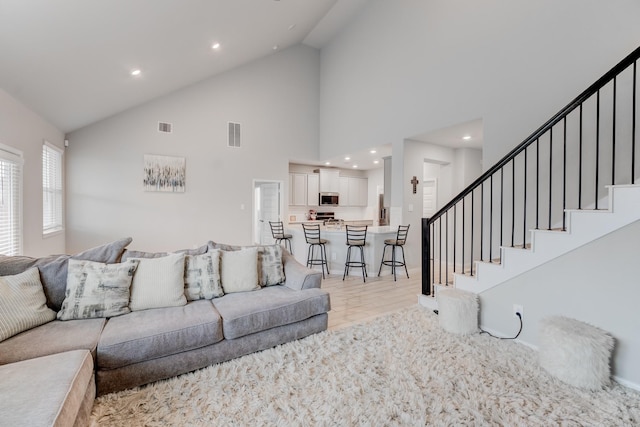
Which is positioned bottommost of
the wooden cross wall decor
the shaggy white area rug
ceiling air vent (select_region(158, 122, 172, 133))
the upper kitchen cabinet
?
the shaggy white area rug

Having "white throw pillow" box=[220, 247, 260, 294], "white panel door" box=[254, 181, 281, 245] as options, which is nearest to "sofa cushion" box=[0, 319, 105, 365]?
"white throw pillow" box=[220, 247, 260, 294]

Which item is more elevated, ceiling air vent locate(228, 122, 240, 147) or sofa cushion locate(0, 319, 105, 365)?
ceiling air vent locate(228, 122, 240, 147)

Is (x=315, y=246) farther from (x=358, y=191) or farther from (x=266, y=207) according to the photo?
(x=358, y=191)

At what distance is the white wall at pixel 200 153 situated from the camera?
18.2ft

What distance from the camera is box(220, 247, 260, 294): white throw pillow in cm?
284

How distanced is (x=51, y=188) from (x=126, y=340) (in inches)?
177

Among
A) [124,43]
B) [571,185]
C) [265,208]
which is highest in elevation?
[124,43]

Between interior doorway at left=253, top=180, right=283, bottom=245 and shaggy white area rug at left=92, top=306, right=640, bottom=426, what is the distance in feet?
16.5

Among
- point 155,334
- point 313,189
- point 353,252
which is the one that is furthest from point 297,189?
point 155,334

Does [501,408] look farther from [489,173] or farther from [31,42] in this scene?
[31,42]

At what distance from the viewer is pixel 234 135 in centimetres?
679

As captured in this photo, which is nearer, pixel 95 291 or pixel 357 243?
pixel 95 291

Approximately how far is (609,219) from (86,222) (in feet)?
23.8

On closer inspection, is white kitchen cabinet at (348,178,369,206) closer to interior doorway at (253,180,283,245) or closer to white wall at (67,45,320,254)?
white wall at (67,45,320,254)
